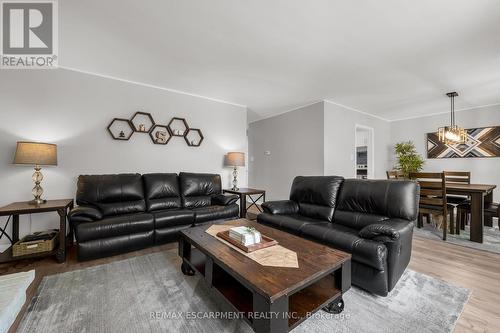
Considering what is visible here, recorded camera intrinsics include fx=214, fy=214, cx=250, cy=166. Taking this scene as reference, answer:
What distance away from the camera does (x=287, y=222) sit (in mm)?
2514

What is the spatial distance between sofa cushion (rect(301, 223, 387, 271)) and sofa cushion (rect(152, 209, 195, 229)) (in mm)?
1678

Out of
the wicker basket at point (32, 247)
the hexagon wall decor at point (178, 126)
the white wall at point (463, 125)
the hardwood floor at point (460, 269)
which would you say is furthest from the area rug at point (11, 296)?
the white wall at point (463, 125)

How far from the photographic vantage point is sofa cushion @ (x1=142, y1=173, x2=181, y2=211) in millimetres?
3170

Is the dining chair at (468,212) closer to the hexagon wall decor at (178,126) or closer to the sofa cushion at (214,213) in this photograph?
the sofa cushion at (214,213)

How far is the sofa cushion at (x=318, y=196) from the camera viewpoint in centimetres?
272

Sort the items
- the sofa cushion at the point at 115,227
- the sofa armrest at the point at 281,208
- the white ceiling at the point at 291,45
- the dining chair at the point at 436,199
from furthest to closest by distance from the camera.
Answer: the dining chair at the point at 436,199, the sofa armrest at the point at 281,208, the sofa cushion at the point at 115,227, the white ceiling at the point at 291,45

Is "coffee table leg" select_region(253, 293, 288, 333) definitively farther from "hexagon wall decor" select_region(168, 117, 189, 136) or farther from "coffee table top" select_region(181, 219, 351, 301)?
"hexagon wall decor" select_region(168, 117, 189, 136)

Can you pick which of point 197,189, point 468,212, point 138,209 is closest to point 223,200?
point 197,189

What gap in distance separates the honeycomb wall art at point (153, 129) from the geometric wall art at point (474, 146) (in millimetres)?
5728

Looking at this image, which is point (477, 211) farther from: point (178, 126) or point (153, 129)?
point (153, 129)

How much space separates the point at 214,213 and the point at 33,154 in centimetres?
224

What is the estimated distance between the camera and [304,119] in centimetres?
486

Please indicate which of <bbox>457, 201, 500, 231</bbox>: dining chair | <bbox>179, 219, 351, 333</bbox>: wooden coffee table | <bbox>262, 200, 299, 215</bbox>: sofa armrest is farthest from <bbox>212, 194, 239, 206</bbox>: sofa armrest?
<bbox>457, 201, 500, 231</bbox>: dining chair

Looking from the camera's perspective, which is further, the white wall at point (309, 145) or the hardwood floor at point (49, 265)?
the white wall at point (309, 145)
